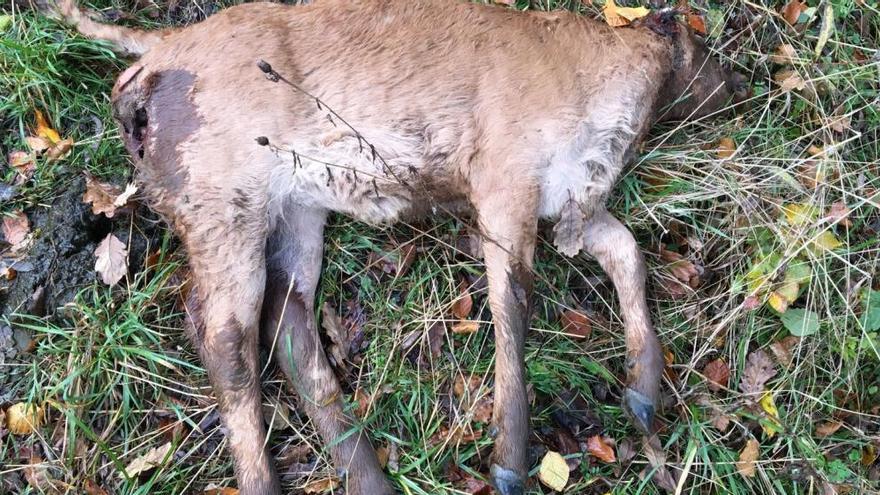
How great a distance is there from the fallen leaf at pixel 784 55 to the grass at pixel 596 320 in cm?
5

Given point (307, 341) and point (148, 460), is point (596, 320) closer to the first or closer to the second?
point (307, 341)

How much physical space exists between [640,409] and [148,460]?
8.00ft

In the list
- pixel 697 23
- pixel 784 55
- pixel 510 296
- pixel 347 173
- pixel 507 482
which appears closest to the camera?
pixel 507 482

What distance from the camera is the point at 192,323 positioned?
321 cm

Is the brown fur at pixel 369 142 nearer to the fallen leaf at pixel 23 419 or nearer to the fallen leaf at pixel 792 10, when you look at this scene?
the fallen leaf at pixel 23 419

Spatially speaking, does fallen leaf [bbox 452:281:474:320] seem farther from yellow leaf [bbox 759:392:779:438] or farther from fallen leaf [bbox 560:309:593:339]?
Answer: yellow leaf [bbox 759:392:779:438]

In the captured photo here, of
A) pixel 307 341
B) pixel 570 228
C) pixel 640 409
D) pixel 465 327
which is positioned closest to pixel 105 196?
pixel 307 341

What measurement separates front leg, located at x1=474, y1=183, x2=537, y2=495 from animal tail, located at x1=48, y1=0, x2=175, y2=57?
199 centimetres

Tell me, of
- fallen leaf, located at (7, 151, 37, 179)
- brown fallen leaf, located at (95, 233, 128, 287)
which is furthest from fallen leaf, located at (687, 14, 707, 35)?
fallen leaf, located at (7, 151, 37, 179)

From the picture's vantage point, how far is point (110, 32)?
137 inches

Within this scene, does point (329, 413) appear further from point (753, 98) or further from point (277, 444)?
point (753, 98)

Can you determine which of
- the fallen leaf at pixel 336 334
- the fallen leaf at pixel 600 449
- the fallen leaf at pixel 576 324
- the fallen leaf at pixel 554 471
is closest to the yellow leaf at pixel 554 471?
the fallen leaf at pixel 554 471

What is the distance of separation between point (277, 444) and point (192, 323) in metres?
0.77

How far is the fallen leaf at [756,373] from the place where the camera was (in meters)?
3.31
